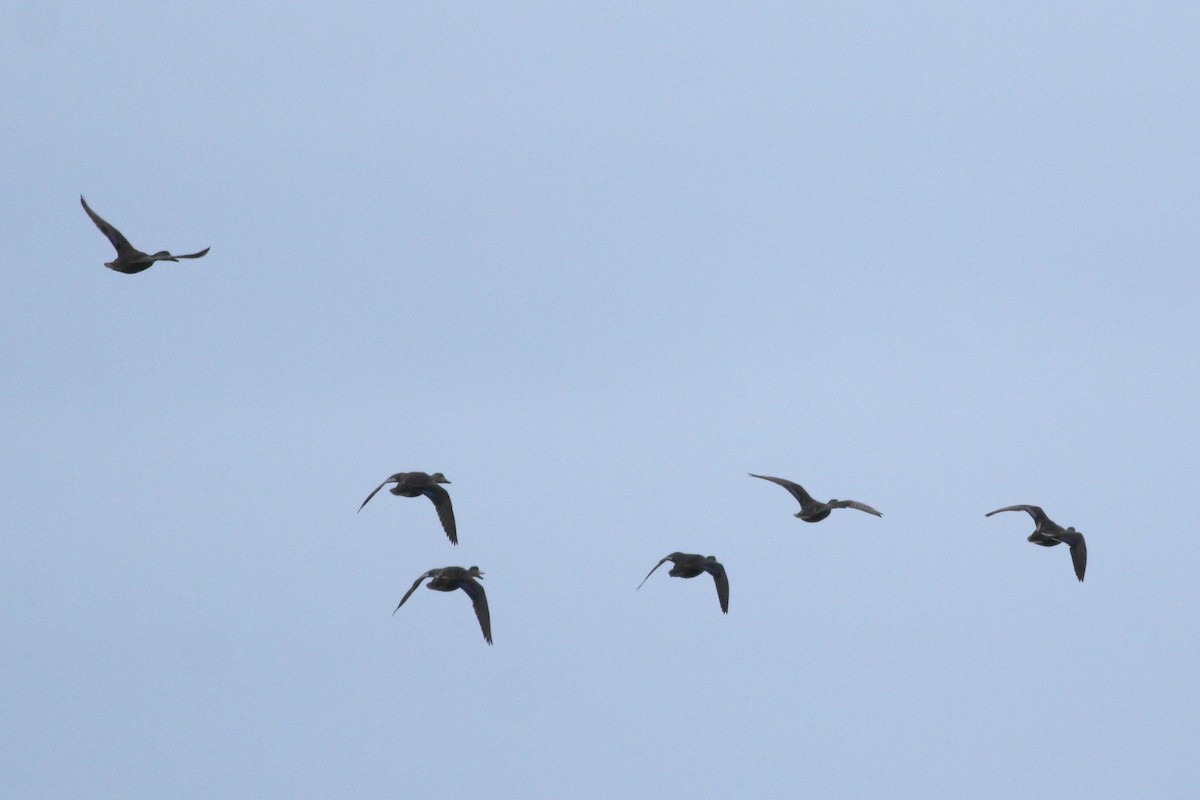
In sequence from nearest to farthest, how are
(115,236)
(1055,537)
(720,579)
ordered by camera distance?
(115,236), (1055,537), (720,579)

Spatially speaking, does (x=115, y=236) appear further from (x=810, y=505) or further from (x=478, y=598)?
(x=810, y=505)

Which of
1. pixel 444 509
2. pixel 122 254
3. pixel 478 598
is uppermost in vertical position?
pixel 122 254

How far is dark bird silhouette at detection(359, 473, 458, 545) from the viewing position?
41.8 meters

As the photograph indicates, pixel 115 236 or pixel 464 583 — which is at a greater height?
pixel 115 236

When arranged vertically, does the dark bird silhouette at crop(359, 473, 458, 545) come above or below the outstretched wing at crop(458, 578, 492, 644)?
above

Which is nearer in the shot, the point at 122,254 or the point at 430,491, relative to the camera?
the point at 122,254

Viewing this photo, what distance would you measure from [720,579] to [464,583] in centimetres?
719

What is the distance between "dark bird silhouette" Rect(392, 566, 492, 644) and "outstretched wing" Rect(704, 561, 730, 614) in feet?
20.4

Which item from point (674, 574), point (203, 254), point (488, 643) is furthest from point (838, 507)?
point (203, 254)

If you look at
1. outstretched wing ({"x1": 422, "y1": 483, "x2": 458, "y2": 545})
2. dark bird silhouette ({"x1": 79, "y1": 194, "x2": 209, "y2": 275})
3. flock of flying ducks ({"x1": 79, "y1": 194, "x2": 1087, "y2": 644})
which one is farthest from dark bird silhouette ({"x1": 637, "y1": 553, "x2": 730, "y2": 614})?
dark bird silhouette ({"x1": 79, "y1": 194, "x2": 209, "y2": 275})

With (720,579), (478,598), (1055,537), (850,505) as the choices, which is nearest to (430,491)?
(478,598)

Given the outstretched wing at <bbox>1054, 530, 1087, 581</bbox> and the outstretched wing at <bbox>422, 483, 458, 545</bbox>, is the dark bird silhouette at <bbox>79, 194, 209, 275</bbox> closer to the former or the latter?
the outstretched wing at <bbox>422, 483, 458, 545</bbox>

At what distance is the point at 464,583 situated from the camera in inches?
1665

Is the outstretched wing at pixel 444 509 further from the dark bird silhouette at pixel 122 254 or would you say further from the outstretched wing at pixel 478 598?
the dark bird silhouette at pixel 122 254
